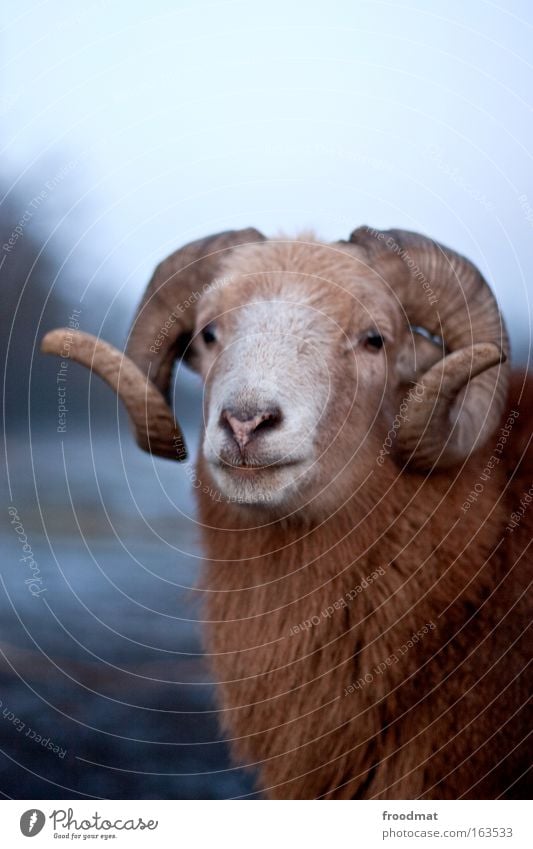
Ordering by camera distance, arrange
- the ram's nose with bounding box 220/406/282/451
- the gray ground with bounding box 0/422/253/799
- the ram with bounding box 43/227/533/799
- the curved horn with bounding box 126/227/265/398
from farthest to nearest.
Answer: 1. the gray ground with bounding box 0/422/253/799
2. the curved horn with bounding box 126/227/265/398
3. the ram with bounding box 43/227/533/799
4. the ram's nose with bounding box 220/406/282/451

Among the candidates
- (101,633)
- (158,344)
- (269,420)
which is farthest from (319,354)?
(101,633)

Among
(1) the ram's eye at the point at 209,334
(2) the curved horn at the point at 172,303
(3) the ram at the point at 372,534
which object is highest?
(2) the curved horn at the point at 172,303

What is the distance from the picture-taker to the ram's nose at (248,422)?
1707 mm

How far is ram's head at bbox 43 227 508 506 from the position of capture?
180 cm

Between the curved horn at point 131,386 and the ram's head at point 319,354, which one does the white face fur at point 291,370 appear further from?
the curved horn at point 131,386

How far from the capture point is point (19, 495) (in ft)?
8.86

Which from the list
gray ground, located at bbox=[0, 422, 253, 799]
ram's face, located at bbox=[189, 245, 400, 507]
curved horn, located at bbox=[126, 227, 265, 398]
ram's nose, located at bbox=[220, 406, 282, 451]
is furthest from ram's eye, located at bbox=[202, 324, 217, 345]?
gray ground, located at bbox=[0, 422, 253, 799]

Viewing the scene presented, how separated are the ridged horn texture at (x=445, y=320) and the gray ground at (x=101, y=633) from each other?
31.3 inches

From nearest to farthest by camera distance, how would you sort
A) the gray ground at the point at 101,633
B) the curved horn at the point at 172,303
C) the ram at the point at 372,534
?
the ram at the point at 372,534 < the curved horn at the point at 172,303 < the gray ground at the point at 101,633

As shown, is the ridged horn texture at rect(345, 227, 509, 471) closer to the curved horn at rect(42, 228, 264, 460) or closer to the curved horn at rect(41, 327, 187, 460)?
the curved horn at rect(42, 228, 264, 460)

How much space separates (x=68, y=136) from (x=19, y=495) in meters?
1.00

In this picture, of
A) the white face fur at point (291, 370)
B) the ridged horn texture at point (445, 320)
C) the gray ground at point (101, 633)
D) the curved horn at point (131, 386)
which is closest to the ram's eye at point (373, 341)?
the white face fur at point (291, 370)
